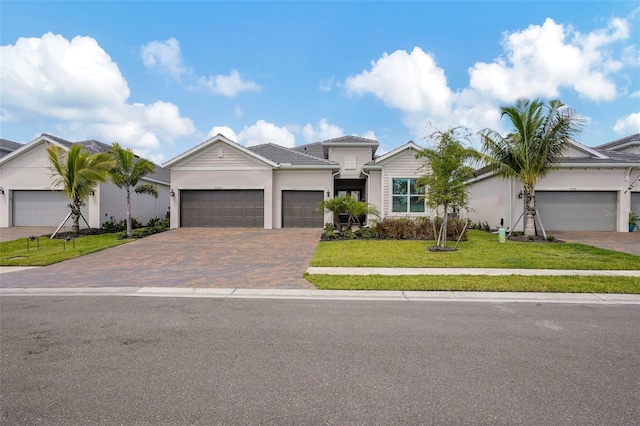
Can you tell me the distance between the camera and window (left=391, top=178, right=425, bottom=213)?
21.7m

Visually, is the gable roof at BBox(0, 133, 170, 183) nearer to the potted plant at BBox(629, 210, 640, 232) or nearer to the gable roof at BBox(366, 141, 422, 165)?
the gable roof at BBox(366, 141, 422, 165)

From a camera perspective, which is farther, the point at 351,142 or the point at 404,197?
the point at 351,142

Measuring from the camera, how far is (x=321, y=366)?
13.3 feet

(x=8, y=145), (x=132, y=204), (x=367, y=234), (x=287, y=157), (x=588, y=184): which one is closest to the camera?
(x=367, y=234)

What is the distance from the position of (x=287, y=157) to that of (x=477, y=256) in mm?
13863

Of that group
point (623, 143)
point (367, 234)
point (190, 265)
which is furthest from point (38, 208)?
point (623, 143)

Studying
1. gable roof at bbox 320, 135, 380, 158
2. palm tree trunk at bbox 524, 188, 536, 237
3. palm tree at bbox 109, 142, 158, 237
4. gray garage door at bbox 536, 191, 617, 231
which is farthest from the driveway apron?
palm tree at bbox 109, 142, 158, 237

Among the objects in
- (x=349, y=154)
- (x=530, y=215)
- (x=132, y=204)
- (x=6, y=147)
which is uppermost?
(x=6, y=147)

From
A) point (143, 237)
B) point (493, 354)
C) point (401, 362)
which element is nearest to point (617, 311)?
point (493, 354)

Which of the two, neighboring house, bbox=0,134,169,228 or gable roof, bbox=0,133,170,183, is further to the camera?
neighboring house, bbox=0,134,169,228

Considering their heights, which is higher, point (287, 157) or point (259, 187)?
point (287, 157)

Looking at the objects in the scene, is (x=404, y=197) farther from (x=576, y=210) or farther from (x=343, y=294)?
(x=343, y=294)

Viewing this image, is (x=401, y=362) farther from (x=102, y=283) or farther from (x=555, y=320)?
(x=102, y=283)

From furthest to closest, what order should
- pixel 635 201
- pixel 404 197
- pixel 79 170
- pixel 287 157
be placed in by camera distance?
1. pixel 287 157
2. pixel 404 197
3. pixel 635 201
4. pixel 79 170
